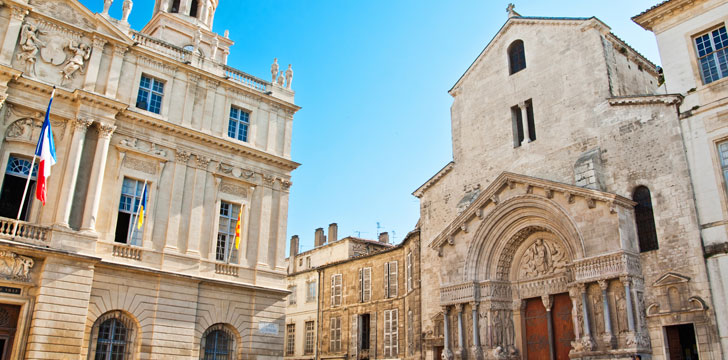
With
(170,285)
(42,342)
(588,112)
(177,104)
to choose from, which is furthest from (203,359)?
(588,112)

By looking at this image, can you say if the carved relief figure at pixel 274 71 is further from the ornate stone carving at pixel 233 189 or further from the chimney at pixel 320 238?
the chimney at pixel 320 238

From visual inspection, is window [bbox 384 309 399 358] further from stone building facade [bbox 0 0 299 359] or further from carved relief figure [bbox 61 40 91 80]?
carved relief figure [bbox 61 40 91 80]

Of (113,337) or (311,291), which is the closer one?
(113,337)

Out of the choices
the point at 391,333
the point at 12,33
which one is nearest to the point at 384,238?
the point at 391,333

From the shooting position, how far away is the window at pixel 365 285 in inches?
1152

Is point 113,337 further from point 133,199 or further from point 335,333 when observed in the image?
point 335,333

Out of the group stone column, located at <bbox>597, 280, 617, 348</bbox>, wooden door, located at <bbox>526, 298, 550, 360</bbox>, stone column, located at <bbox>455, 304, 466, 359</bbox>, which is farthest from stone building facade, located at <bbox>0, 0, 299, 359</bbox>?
stone column, located at <bbox>597, 280, 617, 348</bbox>

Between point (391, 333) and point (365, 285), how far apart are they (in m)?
3.39

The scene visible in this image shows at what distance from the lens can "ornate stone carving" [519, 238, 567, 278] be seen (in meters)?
17.3

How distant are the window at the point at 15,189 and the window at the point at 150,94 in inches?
150

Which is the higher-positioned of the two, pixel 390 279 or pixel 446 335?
pixel 390 279

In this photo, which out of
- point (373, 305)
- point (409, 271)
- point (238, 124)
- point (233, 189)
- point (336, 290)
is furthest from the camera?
point (336, 290)

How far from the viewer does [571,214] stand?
1619 cm

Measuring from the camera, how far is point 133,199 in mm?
17203
